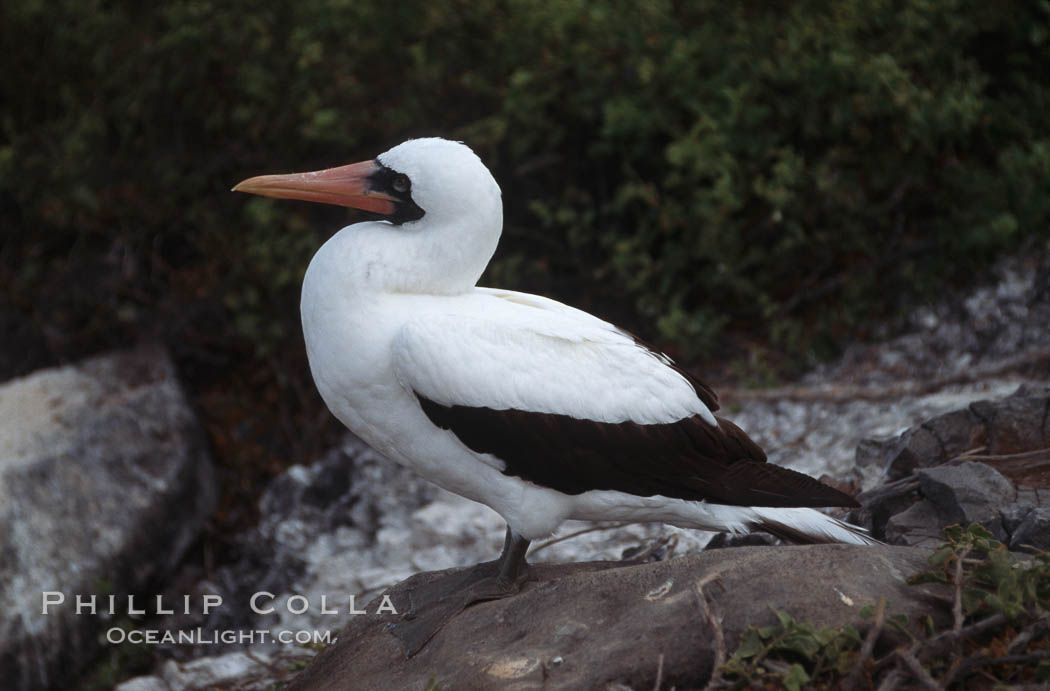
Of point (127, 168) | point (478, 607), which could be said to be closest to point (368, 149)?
point (127, 168)

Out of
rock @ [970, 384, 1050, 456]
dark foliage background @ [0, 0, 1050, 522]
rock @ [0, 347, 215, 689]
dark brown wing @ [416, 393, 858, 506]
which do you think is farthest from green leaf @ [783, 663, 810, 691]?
rock @ [0, 347, 215, 689]

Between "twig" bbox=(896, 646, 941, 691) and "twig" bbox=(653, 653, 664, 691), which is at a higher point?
"twig" bbox=(896, 646, 941, 691)

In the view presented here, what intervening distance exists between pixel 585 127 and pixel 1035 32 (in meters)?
2.13

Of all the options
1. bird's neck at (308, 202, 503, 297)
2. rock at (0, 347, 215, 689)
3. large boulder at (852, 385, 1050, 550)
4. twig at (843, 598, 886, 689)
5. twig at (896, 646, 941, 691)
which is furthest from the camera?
rock at (0, 347, 215, 689)

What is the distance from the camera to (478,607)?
9.69ft

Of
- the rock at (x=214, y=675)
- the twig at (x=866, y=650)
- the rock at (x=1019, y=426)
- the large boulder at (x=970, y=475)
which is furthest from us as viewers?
the rock at (x=214, y=675)

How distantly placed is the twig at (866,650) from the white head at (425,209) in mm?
1335

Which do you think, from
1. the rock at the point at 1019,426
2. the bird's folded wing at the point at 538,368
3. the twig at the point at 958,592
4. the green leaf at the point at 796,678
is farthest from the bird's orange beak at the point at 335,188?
the rock at the point at 1019,426

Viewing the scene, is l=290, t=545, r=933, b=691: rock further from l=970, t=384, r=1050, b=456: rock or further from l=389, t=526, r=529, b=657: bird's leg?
l=970, t=384, r=1050, b=456: rock

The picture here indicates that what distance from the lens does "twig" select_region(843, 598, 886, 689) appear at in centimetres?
228

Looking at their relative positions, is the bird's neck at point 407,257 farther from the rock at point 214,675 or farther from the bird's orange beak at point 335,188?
the rock at point 214,675

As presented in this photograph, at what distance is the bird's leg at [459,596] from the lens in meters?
2.92

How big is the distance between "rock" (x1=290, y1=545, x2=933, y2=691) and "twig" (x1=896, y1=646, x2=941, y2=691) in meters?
0.16

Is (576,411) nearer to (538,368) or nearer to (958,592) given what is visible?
(538,368)
